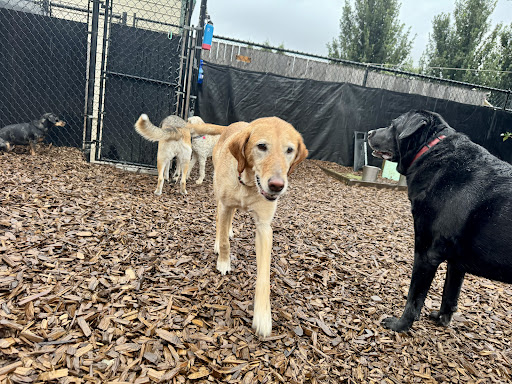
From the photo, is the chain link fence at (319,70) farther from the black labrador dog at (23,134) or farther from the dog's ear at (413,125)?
the dog's ear at (413,125)

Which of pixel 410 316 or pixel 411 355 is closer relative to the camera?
pixel 411 355

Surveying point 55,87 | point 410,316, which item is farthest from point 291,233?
point 55,87

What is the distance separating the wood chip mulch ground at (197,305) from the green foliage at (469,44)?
65.1 feet

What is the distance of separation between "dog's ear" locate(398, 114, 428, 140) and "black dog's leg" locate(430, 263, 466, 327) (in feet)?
3.59

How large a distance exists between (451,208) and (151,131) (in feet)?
12.6

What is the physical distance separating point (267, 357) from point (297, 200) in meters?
3.87

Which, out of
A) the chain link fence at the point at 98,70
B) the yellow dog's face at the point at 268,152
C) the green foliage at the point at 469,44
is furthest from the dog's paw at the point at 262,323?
the green foliage at the point at 469,44

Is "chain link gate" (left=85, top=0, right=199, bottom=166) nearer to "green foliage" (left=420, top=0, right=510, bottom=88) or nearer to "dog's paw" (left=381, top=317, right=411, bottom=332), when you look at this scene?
"dog's paw" (left=381, top=317, right=411, bottom=332)

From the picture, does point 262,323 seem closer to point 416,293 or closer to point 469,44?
point 416,293

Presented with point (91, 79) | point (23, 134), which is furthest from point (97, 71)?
point (23, 134)

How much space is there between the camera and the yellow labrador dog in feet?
6.77

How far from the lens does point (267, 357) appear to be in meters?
1.88

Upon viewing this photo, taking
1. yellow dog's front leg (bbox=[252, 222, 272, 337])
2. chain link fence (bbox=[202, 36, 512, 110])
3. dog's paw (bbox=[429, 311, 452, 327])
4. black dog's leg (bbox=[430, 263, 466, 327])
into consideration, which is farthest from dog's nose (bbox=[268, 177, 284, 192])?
chain link fence (bbox=[202, 36, 512, 110])

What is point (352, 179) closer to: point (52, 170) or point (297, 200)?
point (297, 200)
